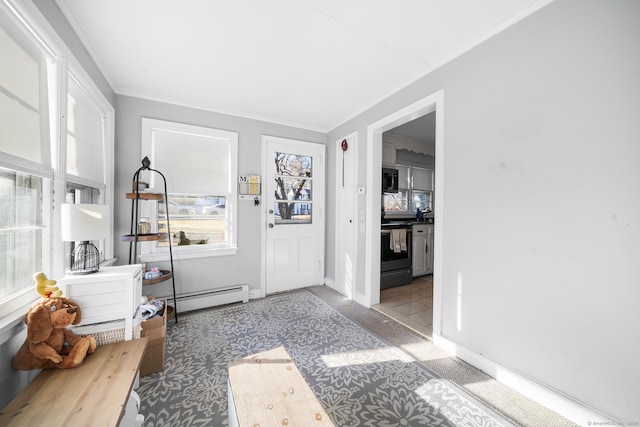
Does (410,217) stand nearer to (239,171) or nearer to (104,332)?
(239,171)

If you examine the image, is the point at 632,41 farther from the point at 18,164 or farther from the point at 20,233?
the point at 20,233

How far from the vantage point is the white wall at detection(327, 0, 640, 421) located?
1287 millimetres

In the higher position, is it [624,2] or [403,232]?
[624,2]

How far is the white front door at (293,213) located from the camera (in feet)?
11.5

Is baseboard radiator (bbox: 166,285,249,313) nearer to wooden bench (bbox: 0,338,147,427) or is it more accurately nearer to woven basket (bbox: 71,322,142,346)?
woven basket (bbox: 71,322,142,346)

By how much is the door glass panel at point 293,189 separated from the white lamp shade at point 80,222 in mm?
2158

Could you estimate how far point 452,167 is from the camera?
82.4 inches

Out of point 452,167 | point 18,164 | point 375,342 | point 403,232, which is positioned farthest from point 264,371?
point 403,232

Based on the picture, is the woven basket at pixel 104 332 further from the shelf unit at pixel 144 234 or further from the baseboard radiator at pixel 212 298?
→ the baseboard radiator at pixel 212 298

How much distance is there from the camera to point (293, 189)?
146 inches

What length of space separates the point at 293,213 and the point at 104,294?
2452mm

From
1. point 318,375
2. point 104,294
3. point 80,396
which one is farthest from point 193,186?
point 318,375

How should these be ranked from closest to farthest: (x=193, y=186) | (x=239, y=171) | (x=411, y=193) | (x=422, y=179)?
(x=193, y=186), (x=239, y=171), (x=411, y=193), (x=422, y=179)

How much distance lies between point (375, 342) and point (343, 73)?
8.49 feet
